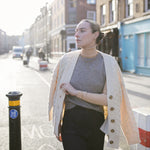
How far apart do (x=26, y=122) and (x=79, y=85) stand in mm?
3681

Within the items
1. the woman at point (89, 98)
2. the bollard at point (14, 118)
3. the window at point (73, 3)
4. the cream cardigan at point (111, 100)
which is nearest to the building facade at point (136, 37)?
the bollard at point (14, 118)

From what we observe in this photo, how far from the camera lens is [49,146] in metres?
4.23

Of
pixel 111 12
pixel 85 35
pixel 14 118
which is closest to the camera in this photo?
pixel 85 35

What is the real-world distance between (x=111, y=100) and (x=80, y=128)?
1.32 feet

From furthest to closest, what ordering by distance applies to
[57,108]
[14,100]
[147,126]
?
1. [147,126]
2. [14,100]
3. [57,108]

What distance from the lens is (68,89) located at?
2.32 meters

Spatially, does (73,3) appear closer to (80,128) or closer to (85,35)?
(85,35)

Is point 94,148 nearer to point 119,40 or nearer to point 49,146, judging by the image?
point 49,146

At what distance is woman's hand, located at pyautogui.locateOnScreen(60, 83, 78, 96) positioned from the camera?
7.54ft

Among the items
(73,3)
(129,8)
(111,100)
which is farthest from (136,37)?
(73,3)

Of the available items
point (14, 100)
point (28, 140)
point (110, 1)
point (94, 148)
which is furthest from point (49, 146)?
point (110, 1)

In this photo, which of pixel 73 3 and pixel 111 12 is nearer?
pixel 111 12

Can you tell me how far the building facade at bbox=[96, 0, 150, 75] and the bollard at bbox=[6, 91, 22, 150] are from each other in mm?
15004

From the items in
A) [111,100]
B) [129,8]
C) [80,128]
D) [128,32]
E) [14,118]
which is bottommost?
[14,118]
